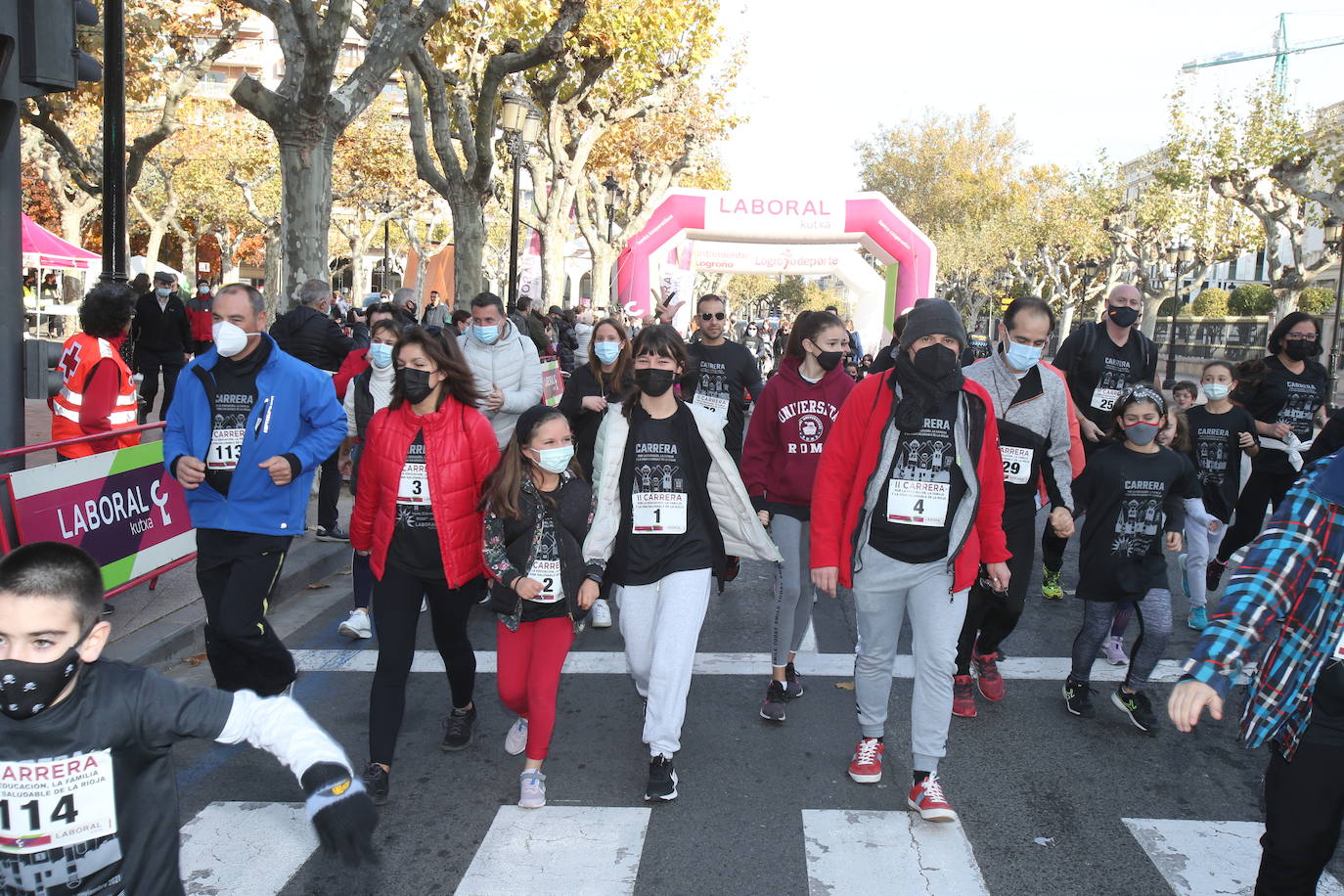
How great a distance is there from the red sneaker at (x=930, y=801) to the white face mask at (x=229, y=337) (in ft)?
11.1

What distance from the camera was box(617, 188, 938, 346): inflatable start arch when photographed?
23.2 metres

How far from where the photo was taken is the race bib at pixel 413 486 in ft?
14.5

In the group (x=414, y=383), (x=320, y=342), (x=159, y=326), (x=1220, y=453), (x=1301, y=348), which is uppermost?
(x=1301, y=348)

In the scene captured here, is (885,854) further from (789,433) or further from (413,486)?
(413,486)

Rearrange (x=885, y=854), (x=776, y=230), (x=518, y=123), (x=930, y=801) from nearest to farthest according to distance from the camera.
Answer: (x=885, y=854)
(x=930, y=801)
(x=518, y=123)
(x=776, y=230)

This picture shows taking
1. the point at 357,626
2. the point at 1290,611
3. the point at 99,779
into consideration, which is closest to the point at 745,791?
the point at 1290,611

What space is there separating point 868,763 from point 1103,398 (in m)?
4.09

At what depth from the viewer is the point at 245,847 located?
12.8 feet

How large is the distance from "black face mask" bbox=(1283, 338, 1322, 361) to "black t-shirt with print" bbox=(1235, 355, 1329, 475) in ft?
0.43

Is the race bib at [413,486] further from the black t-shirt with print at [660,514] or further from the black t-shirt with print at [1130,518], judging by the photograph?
the black t-shirt with print at [1130,518]

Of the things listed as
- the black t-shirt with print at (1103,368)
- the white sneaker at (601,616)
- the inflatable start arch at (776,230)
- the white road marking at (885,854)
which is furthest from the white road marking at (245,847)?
the inflatable start arch at (776,230)

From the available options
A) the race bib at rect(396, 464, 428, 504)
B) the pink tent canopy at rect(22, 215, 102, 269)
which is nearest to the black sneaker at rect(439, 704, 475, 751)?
the race bib at rect(396, 464, 428, 504)

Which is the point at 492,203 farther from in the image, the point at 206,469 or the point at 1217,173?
the point at 206,469

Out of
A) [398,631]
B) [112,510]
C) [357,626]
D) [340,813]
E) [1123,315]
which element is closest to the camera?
[340,813]
